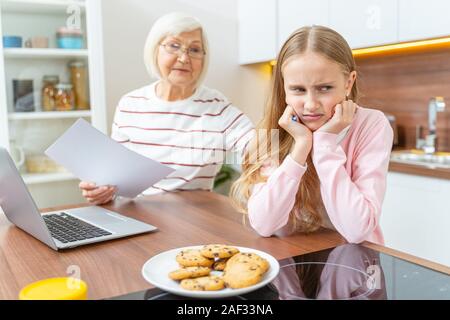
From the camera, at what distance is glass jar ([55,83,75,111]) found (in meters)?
2.70

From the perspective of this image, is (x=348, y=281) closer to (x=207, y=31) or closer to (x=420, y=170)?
(x=420, y=170)

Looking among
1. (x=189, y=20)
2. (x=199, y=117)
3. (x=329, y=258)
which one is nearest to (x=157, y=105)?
(x=199, y=117)

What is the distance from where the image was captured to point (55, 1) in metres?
2.59

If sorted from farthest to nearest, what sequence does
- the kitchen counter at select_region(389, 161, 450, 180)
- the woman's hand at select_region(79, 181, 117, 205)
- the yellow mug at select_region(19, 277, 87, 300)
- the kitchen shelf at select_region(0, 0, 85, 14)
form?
the kitchen shelf at select_region(0, 0, 85, 14)
the kitchen counter at select_region(389, 161, 450, 180)
the woman's hand at select_region(79, 181, 117, 205)
the yellow mug at select_region(19, 277, 87, 300)

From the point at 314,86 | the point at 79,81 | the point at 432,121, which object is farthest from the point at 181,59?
the point at 432,121

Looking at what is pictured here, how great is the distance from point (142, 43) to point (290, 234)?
2.18 meters

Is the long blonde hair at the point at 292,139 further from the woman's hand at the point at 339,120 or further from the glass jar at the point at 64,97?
the glass jar at the point at 64,97

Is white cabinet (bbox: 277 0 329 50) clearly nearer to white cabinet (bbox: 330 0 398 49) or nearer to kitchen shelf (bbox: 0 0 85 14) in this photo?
white cabinet (bbox: 330 0 398 49)

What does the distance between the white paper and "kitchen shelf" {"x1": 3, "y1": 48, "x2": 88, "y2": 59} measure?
1300mm

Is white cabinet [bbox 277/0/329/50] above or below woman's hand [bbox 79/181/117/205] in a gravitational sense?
above

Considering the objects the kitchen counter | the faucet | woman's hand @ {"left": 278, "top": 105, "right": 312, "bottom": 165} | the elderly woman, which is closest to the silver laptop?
woman's hand @ {"left": 278, "top": 105, "right": 312, "bottom": 165}

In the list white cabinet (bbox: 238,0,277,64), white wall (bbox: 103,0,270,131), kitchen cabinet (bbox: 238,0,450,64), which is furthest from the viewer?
white cabinet (bbox: 238,0,277,64)

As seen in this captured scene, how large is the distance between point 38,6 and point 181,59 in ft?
3.79

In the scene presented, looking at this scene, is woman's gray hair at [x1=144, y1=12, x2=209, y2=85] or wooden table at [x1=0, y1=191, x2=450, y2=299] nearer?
wooden table at [x1=0, y1=191, x2=450, y2=299]
